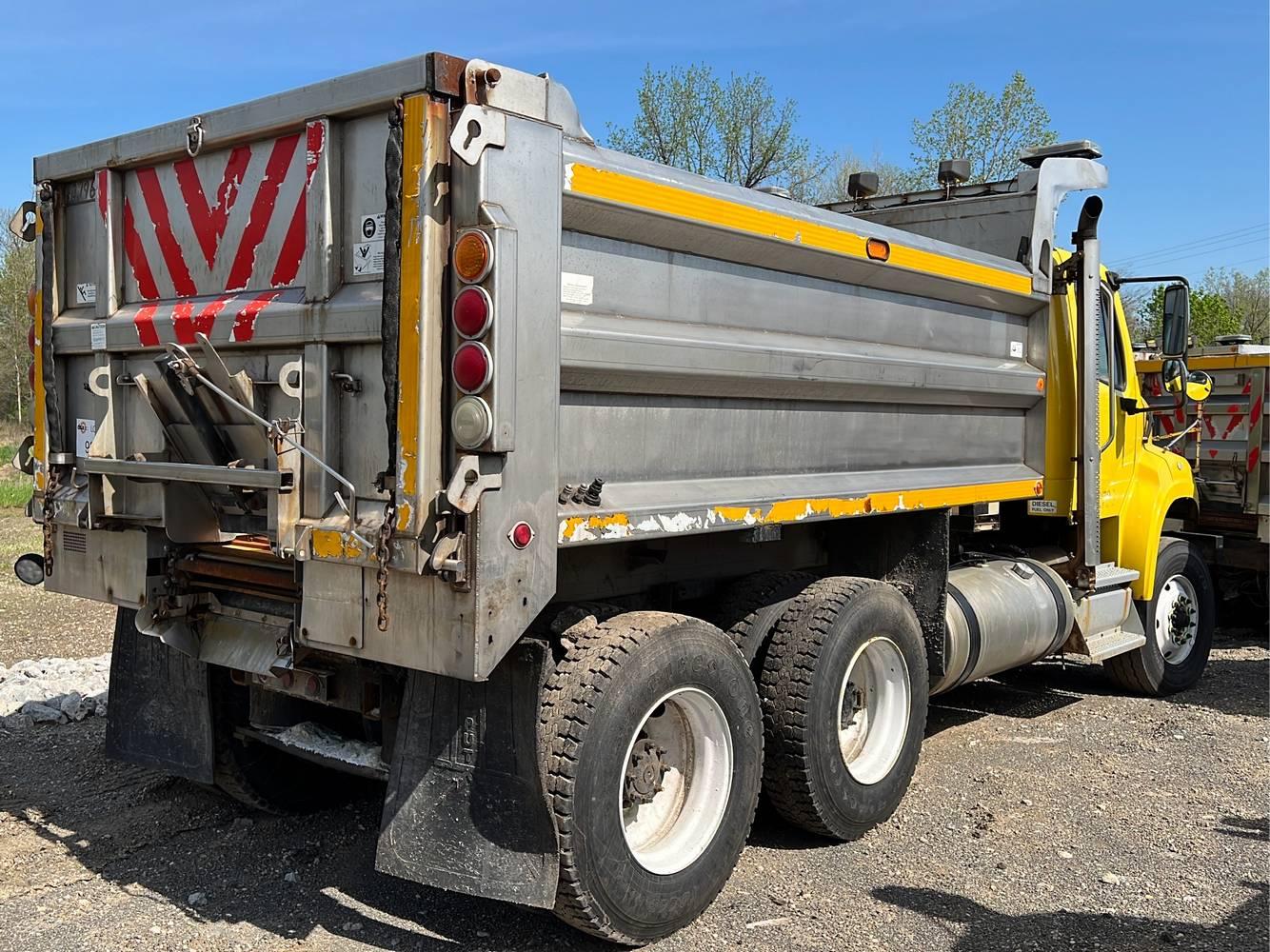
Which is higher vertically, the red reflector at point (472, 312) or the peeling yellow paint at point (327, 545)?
the red reflector at point (472, 312)

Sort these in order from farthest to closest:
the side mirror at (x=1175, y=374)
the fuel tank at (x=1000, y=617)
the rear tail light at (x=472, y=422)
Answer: the side mirror at (x=1175, y=374) < the fuel tank at (x=1000, y=617) < the rear tail light at (x=472, y=422)

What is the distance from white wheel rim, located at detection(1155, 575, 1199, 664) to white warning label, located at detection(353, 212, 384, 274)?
5915 mm

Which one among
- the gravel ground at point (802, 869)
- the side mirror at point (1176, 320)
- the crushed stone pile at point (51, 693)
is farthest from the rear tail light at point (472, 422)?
the side mirror at point (1176, 320)

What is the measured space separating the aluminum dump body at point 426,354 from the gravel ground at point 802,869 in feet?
3.14

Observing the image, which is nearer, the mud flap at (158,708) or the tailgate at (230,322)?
the tailgate at (230,322)

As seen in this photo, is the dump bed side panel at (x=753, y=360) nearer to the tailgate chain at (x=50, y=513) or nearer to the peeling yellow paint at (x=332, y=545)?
the peeling yellow paint at (x=332, y=545)

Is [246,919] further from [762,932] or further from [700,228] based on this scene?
[700,228]

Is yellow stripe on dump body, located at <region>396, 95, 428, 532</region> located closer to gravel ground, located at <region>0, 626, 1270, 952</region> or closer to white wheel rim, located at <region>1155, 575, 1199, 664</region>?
gravel ground, located at <region>0, 626, 1270, 952</region>

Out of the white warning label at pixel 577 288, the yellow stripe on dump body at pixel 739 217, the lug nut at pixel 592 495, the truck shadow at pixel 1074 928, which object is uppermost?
the yellow stripe on dump body at pixel 739 217

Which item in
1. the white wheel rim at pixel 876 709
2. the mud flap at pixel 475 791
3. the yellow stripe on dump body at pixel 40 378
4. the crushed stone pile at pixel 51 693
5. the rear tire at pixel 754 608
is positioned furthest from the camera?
the crushed stone pile at pixel 51 693

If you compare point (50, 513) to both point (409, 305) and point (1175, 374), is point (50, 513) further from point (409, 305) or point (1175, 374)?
point (1175, 374)

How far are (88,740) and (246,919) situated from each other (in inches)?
93.5

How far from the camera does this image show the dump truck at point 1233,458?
8.88 metres

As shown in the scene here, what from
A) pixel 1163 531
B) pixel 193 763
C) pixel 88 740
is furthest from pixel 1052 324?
pixel 88 740
